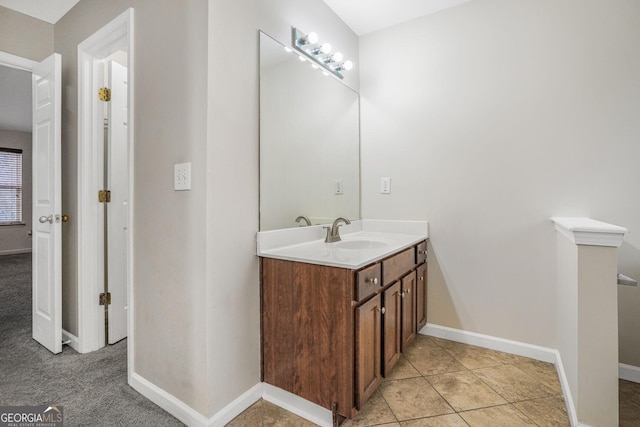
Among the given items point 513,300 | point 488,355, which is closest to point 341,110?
point 513,300

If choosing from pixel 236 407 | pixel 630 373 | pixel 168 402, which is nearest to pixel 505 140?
pixel 630 373

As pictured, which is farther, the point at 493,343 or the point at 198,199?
the point at 493,343

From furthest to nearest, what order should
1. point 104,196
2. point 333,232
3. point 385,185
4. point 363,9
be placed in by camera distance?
point 385,185, point 363,9, point 104,196, point 333,232

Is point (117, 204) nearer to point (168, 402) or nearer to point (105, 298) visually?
point (105, 298)

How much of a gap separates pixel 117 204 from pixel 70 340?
1.03 metres

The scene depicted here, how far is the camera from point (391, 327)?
5.52 feet

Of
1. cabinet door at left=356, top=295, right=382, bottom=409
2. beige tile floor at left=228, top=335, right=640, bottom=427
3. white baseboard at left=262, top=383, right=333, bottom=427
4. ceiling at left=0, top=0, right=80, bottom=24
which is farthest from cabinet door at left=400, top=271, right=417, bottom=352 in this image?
ceiling at left=0, top=0, right=80, bottom=24

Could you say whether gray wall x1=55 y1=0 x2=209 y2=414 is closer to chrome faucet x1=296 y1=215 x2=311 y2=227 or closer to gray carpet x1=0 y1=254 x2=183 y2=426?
gray carpet x1=0 y1=254 x2=183 y2=426

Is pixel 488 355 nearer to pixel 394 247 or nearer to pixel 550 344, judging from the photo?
pixel 550 344

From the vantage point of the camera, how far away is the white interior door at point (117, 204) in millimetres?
2176

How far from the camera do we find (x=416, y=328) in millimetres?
2117

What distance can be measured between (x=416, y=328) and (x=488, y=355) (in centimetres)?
49

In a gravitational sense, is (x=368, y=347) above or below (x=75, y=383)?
above

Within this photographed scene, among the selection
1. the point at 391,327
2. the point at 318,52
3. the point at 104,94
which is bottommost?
the point at 391,327
